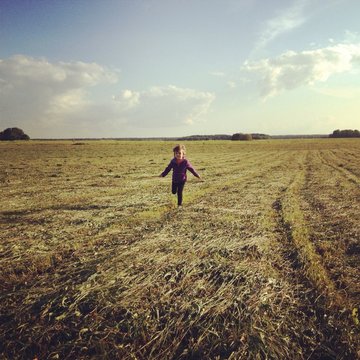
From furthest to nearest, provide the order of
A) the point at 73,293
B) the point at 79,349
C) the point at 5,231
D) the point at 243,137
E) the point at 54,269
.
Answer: the point at 243,137, the point at 5,231, the point at 54,269, the point at 73,293, the point at 79,349

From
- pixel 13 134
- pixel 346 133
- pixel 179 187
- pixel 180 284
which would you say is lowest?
pixel 180 284

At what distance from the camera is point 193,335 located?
12.7 feet

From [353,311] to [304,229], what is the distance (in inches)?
164

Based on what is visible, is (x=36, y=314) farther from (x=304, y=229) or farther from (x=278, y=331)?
(x=304, y=229)

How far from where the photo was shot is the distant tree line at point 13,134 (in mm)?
136250

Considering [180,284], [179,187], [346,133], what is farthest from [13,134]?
[346,133]

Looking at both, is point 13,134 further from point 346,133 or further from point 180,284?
point 346,133

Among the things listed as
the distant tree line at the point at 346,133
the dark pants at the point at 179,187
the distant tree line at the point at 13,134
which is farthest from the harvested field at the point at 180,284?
the distant tree line at the point at 346,133

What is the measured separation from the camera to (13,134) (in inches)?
5404

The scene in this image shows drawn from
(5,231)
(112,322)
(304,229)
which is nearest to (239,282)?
(112,322)

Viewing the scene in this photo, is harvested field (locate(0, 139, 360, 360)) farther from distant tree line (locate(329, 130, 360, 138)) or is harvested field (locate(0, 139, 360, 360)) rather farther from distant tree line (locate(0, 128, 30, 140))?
distant tree line (locate(329, 130, 360, 138))

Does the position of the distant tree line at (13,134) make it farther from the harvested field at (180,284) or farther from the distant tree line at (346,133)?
the distant tree line at (346,133)

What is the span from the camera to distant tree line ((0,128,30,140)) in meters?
136

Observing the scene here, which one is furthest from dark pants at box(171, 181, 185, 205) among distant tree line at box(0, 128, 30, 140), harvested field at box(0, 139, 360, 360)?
distant tree line at box(0, 128, 30, 140)
